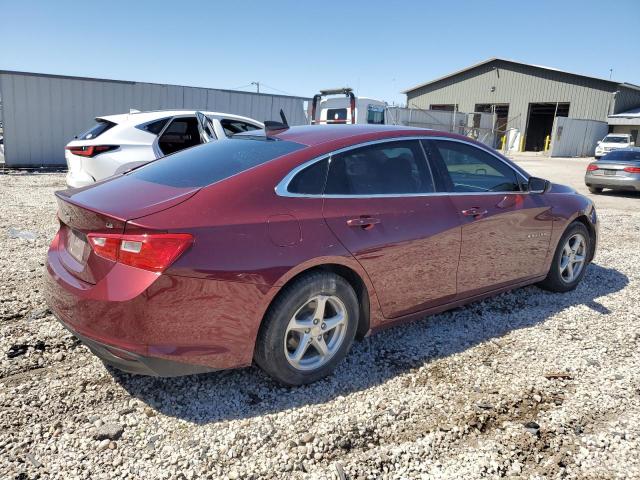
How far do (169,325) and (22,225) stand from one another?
18.1 feet

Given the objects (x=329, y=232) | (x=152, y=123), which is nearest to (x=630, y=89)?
(x=152, y=123)

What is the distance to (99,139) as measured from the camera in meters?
7.15

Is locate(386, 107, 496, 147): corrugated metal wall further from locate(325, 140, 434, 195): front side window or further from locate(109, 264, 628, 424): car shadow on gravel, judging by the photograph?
locate(325, 140, 434, 195): front side window

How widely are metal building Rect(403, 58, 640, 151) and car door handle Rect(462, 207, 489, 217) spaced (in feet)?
107

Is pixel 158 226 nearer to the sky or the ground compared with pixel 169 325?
nearer to the sky

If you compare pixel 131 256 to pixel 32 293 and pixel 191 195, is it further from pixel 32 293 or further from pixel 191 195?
pixel 32 293

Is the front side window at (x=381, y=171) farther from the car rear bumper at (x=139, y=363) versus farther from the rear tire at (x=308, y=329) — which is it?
the car rear bumper at (x=139, y=363)

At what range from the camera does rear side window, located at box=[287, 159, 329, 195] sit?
9.37ft

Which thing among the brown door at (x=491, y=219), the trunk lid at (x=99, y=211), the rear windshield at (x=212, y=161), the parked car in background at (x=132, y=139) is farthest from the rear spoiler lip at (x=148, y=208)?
the parked car in background at (x=132, y=139)

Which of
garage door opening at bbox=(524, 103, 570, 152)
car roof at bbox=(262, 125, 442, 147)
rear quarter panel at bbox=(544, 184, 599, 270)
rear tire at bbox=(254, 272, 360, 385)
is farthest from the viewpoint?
garage door opening at bbox=(524, 103, 570, 152)

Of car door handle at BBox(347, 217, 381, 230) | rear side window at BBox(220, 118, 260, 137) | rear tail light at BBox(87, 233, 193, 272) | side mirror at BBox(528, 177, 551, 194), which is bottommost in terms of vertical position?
rear tail light at BBox(87, 233, 193, 272)

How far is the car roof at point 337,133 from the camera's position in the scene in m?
3.22

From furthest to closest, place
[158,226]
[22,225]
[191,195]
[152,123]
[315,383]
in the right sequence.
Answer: [152,123] < [22,225] < [315,383] < [191,195] < [158,226]

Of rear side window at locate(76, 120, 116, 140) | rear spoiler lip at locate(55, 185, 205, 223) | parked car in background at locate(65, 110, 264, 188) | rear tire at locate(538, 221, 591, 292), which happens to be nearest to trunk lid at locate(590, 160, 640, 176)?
rear tire at locate(538, 221, 591, 292)
